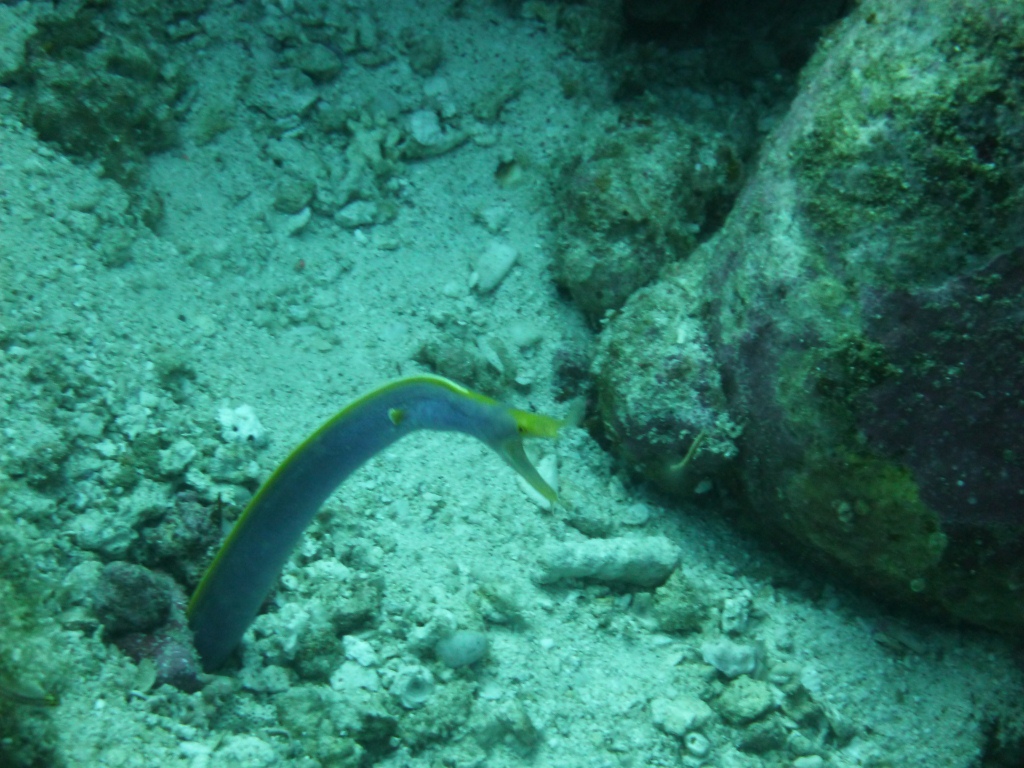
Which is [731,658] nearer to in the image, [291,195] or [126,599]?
[126,599]

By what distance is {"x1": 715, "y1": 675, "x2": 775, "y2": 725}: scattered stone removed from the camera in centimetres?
267

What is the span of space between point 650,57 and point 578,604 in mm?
3330

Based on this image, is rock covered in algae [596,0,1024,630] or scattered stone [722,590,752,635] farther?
scattered stone [722,590,752,635]

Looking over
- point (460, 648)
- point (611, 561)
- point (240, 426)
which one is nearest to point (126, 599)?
point (240, 426)

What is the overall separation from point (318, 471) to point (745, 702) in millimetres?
1763

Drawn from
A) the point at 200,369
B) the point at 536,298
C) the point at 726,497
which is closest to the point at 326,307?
the point at 200,369

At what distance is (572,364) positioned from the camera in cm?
384

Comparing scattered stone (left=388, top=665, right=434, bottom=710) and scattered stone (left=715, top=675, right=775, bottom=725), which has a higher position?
scattered stone (left=715, top=675, right=775, bottom=725)

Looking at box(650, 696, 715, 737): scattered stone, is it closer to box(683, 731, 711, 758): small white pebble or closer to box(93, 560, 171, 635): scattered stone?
box(683, 731, 711, 758): small white pebble

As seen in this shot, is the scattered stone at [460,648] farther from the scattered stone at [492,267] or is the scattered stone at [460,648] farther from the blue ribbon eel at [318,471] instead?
the scattered stone at [492,267]

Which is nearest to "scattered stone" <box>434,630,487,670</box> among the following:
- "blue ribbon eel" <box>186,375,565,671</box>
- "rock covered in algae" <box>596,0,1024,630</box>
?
"blue ribbon eel" <box>186,375,565,671</box>

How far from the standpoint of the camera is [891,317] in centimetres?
238

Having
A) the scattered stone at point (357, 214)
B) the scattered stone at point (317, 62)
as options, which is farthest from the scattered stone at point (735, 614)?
the scattered stone at point (317, 62)

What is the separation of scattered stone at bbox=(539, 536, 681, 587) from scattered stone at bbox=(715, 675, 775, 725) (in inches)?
20.5
